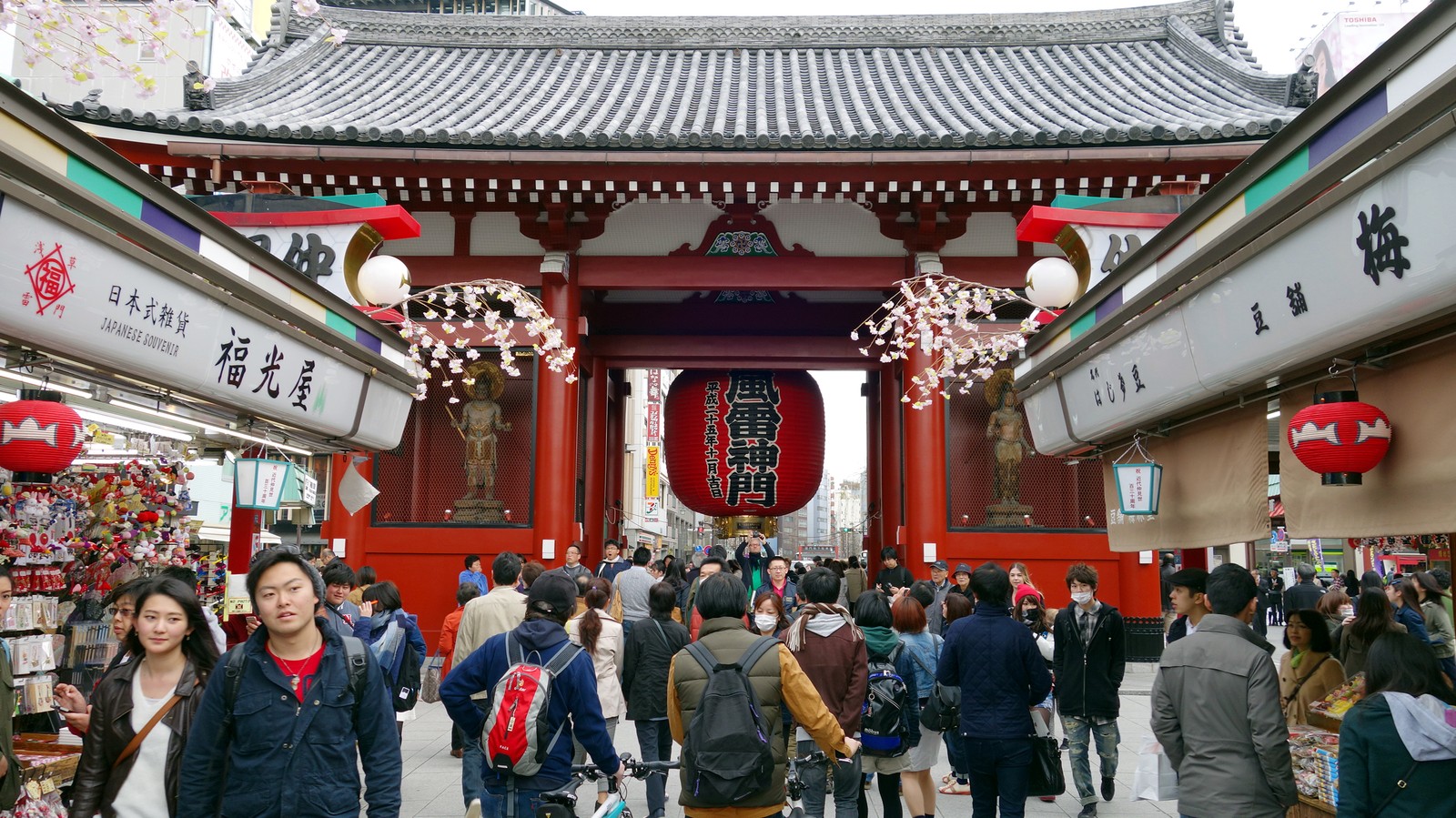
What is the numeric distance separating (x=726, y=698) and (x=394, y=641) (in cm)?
352

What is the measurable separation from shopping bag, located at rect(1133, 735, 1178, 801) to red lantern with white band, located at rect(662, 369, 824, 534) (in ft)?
34.0

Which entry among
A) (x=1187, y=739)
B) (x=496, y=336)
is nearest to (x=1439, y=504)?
(x=1187, y=739)

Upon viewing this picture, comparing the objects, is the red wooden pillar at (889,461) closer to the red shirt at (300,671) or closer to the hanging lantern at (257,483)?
the hanging lantern at (257,483)

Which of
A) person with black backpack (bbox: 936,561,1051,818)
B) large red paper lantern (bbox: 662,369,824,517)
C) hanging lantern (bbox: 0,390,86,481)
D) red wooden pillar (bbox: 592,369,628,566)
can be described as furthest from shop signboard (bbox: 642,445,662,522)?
hanging lantern (bbox: 0,390,86,481)

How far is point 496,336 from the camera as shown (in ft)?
40.1

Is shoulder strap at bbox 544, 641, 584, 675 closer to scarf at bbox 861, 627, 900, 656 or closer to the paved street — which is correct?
scarf at bbox 861, 627, 900, 656

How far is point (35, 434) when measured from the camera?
452 centimetres

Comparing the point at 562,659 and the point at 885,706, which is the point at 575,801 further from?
the point at 885,706

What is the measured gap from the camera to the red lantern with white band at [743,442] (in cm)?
1589

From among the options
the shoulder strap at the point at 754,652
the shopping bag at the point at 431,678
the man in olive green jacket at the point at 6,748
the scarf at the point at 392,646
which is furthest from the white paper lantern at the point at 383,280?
the shoulder strap at the point at 754,652

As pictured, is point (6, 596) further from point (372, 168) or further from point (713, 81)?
point (713, 81)

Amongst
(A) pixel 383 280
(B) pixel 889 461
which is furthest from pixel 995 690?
(B) pixel 889 461

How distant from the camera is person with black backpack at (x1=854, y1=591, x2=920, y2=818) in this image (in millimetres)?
5922

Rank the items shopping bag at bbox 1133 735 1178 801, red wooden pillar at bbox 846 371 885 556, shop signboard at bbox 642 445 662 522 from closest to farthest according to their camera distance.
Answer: shopping bag at bbox 1133 735 1178 801, red wooden pillar at bbox 846 371 885 556, shop signboard at bbox 642 445 662 522
